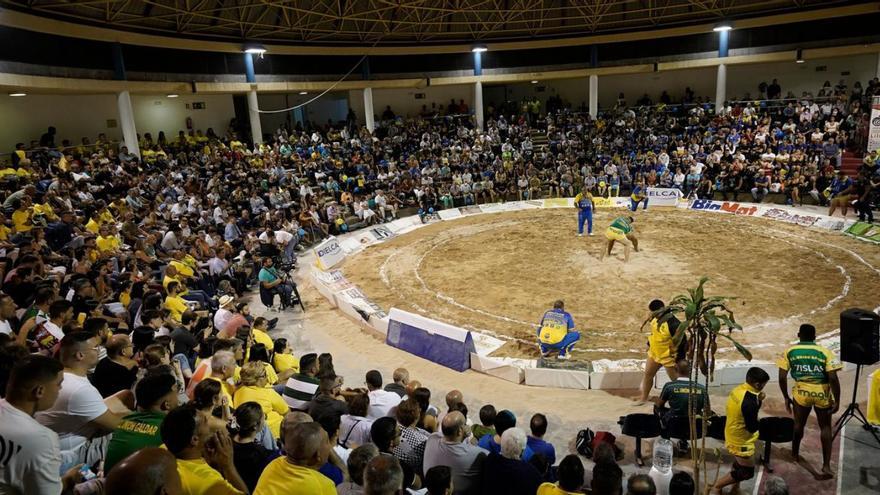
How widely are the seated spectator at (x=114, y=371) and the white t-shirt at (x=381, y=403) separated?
2302 mm

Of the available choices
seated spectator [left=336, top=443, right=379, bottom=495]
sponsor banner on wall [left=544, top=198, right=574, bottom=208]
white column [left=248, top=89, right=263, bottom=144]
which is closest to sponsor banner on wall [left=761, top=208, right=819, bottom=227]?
sponsor banner on wall [left=544, top=198, right=574, bottom=208]

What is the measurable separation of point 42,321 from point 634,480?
657 centimetres

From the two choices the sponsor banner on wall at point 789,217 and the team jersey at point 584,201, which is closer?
the team jersey at point 584,201

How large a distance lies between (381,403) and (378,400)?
56 millimetres

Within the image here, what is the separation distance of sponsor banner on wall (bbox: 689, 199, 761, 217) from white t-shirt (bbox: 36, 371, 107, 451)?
69.7 ft

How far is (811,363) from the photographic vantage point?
6668 millimetres

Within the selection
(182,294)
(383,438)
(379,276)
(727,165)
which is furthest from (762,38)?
(383,438)

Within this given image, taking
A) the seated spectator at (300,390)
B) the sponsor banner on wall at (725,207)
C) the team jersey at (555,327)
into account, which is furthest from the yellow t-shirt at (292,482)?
the sponsor banner on wall at (725,207)

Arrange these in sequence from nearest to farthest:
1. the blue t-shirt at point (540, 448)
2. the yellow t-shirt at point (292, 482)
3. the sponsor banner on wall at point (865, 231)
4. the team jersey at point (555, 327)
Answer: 1. the yellow t-shirt at point (292, 482)
2. the blue t-shirt at point (540, 448)
3. the team jersey at point (555, 327)
4. the sponsor banner on wall at point (865, 231)

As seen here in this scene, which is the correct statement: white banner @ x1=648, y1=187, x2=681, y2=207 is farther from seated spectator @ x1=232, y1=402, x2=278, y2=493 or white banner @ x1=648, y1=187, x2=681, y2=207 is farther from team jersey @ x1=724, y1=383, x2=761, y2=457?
seated spectator @ x1=232, y1=402, x2=278, y2=493

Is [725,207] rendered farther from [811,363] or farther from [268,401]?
[268,401]

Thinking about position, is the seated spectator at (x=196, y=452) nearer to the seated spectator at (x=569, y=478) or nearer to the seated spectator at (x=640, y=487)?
the seated spectator at (x=569, y=478)

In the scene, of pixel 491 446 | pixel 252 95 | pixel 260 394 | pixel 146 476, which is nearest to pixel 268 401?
pixel 260 394

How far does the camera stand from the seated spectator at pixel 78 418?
4.28 m
